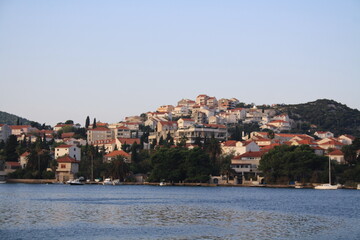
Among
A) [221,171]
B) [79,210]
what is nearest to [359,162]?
[221,171]

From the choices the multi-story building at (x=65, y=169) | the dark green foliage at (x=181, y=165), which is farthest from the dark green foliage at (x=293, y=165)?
the multi-story building at (x=65, y=169)

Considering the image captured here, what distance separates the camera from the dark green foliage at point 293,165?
9588 cm

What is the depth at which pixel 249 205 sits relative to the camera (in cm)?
5972

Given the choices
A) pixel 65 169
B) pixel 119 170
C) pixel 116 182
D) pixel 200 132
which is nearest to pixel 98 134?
pixel 200 132

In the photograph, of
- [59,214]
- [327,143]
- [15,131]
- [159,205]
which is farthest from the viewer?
[15,131]

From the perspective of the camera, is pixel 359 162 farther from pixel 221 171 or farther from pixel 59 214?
pixel 59 214

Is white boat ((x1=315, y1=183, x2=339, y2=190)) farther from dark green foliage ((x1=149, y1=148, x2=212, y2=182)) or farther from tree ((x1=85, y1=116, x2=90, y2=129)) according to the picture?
tree ((x1=85, y1=116, x2=90, y2=129))

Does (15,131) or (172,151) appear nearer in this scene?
(172,151)

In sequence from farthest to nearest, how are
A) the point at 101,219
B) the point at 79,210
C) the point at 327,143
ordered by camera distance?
the point at 327,143 < the point at 79,210 < the point at 101,219

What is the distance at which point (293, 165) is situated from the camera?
314ft

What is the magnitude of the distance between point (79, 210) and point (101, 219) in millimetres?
7699

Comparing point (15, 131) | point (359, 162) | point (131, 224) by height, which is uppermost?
point (15, 131)

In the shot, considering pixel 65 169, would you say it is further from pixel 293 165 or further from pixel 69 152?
pixel 293 165

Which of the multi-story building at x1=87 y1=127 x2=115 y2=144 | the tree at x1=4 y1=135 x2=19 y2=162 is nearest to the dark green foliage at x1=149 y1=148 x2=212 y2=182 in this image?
the tree at x1=4 y1=135 x2=19 y2=162
